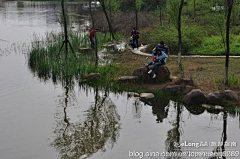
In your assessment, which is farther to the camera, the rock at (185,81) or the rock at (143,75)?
the rock at (143,75)

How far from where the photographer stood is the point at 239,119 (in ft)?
39.9

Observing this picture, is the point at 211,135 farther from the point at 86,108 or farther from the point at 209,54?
the point at 209,54

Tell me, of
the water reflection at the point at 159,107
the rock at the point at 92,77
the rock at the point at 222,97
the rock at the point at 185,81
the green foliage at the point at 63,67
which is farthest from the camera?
the green foliage at the point at 63,67

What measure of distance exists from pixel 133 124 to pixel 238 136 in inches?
130

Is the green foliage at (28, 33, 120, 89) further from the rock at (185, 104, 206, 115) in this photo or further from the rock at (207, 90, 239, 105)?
Result: the rock at (207, 90, 239, 105)

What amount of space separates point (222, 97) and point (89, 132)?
16.8 feet

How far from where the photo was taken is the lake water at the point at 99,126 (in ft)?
33.7

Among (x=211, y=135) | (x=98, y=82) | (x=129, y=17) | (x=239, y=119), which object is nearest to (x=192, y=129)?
(x=211, y=135)

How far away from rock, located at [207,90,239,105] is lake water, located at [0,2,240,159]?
610mm

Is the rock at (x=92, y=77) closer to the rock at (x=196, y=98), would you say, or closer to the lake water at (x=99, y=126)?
the lake water at (x=99, y=126)

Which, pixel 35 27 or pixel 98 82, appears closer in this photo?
pixel 98 82

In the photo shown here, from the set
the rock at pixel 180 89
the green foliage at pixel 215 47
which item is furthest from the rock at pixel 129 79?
the green foliage at pixel 215 47

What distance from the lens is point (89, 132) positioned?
37.7ft

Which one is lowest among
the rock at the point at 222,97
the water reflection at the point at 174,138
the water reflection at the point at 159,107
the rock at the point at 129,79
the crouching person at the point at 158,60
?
the water reflection at the point at 174,138
